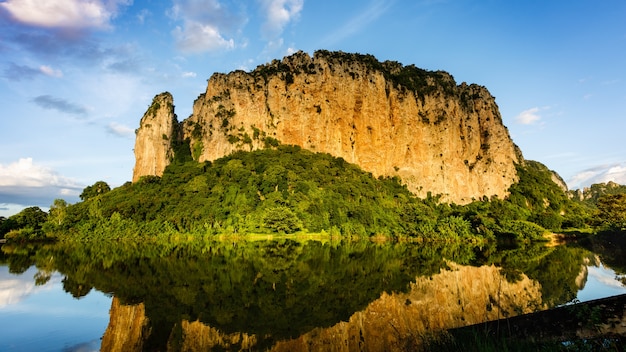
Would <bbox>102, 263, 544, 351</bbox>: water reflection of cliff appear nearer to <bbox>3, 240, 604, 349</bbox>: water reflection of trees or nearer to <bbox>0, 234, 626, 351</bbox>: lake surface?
<bbox>0, 234, 626, 351</bbox>: lake surface

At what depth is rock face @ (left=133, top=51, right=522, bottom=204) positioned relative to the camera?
89188 millimetres

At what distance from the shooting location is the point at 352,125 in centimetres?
9531

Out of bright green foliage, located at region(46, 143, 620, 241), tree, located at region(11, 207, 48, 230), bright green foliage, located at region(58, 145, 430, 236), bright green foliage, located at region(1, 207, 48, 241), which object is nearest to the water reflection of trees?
bright green foliage, located at region(46, 143, 620, 241)

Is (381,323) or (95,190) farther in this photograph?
(95,190)

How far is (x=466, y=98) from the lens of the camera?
109188mm

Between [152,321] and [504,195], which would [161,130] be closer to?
[152,321]

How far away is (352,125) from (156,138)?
50.7 metres

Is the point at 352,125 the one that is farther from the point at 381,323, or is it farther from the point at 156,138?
the point at 381,323

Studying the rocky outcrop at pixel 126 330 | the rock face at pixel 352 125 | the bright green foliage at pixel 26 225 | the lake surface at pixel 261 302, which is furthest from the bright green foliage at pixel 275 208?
the rocky outcrop at pixel 126 330

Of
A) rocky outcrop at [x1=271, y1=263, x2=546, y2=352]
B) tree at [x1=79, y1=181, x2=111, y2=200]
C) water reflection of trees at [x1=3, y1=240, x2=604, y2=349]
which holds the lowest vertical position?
rocky outcrop at [x1=271, y1=263, x2=546, y2=352]

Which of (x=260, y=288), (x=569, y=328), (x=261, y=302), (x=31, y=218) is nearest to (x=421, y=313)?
(x=261, y=302)

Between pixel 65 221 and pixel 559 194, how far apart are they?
11849cm

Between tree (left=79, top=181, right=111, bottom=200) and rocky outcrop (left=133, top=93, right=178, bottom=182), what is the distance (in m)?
6.77

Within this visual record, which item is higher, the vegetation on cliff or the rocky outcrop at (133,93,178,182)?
the rocky outcrop at (133,93,178,182)
